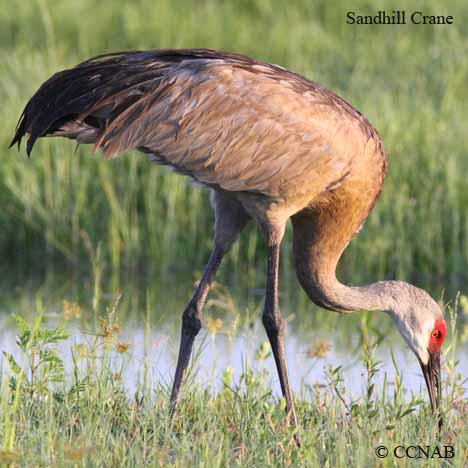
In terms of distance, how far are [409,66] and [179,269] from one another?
3604mm

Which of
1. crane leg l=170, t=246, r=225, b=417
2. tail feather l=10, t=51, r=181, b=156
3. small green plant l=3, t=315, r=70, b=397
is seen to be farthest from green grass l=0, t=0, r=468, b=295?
small green plant l=3, t=315, r=70, b=397

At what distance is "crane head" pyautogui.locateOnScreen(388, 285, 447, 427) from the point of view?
6.39 meters

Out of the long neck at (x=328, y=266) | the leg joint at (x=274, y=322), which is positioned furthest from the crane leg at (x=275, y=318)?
the long neck at (x=328, y=266)

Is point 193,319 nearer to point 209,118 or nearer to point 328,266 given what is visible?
point 328,266

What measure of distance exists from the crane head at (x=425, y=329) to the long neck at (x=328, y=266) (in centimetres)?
12

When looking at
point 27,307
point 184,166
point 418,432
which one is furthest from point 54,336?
point 27,307

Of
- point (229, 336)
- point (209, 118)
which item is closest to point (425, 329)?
point (229, 336)

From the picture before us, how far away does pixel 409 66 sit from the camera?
11930 mm

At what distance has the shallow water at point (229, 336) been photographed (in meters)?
6.90

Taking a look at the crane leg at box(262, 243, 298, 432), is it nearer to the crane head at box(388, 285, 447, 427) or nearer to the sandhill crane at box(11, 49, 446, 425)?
the sandhill crane at box(11, 49, 446, 425)

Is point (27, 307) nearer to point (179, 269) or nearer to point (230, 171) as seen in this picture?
point (179, 269)

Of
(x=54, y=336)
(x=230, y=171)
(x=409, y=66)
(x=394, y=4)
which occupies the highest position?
(x=394, y=4)

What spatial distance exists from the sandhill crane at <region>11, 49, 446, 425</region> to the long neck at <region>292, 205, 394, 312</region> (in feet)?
0.06

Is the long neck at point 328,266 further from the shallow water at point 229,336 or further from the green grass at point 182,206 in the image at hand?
the green grass at point 182,206
